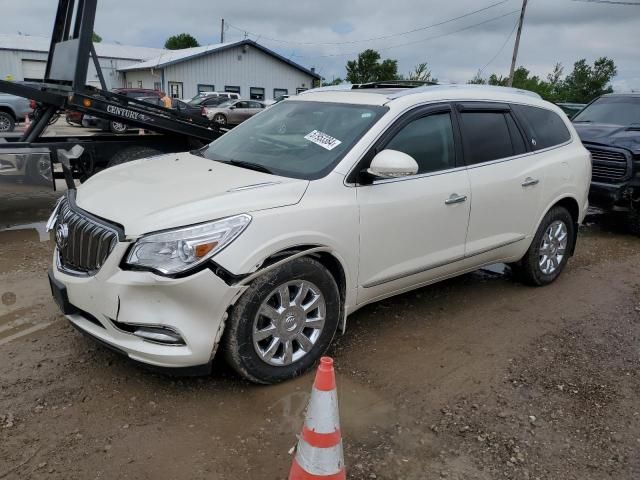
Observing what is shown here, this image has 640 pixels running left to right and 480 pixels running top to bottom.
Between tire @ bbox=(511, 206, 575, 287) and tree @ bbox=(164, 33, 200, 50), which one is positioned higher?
tree @ bbox=(164, 33, 200, 50)

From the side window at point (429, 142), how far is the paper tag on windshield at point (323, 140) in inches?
13.8

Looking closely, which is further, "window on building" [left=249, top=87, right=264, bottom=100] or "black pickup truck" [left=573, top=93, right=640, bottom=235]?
"window on building" [left=249, top=87, right=264, bottom=100]

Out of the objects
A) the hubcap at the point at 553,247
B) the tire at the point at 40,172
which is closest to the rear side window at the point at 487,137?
the hubcap at the point at 553,247

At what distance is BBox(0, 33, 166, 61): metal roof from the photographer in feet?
146

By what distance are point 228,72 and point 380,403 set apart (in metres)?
42.4

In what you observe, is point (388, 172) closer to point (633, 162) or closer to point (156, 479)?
point (156, 479)

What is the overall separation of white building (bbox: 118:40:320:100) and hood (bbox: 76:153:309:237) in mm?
39619

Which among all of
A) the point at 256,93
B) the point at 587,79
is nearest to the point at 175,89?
the point at 256,93

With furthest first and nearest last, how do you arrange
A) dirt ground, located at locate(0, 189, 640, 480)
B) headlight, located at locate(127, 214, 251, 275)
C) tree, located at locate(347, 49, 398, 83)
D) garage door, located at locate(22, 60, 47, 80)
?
1. garage door, located at locate(22, 60, 47, 80)
2. tree, located at locate(347, 49, 398, 83)
3. headlight, located at locate(127, 214, 251, 275)
4. dirt ground, located at locate(0, 189, 640, 480)

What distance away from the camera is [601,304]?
16.3ft

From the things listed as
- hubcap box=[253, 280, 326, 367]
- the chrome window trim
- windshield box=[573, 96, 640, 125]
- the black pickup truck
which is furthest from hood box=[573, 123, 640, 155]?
hubcap box=[253, 280, 326, 367]

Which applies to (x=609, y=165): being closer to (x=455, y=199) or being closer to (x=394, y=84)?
(x=394, y=84)

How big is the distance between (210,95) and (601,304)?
97.2 ft

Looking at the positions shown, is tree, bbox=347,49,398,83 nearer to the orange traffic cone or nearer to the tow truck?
the tow truck
